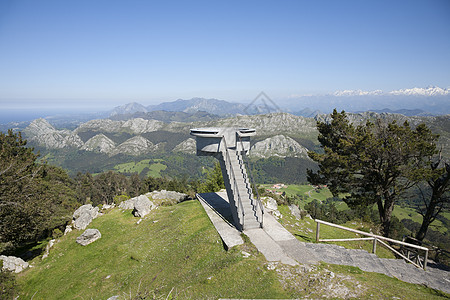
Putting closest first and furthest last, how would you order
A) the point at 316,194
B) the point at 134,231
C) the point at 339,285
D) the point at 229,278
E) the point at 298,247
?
the point at 339,285 → the point at 229,278 → the point at 298,247 → the point at 134,231 → the point at 316,194

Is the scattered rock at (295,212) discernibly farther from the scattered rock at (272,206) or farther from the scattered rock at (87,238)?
the scattered rock at (87,238)

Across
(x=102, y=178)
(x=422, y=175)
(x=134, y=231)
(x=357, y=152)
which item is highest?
(x=357, y=152)

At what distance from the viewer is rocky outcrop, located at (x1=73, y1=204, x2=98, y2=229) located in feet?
69.4

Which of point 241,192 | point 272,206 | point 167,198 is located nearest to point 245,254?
point 241,192

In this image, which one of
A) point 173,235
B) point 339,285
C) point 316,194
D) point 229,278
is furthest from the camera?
point 316,194

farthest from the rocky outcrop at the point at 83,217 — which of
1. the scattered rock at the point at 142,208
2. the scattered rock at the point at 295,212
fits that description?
the scattered rock at the point at 295,212

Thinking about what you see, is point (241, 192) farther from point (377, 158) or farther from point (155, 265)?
point (377, 158)

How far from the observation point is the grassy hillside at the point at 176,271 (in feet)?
28.3

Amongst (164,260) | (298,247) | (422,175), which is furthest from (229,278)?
(422,175)

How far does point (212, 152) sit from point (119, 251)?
31.0ft

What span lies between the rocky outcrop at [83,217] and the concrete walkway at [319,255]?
14033 mm

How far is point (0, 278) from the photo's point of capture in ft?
39.7

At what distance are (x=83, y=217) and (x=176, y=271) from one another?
1475 cm

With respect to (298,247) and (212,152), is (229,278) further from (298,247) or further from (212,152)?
(212,152)
